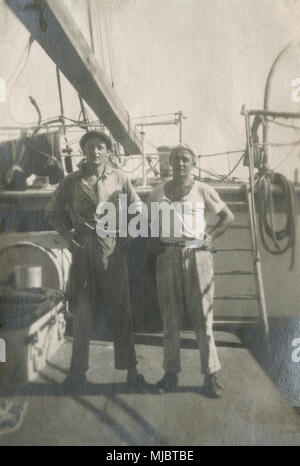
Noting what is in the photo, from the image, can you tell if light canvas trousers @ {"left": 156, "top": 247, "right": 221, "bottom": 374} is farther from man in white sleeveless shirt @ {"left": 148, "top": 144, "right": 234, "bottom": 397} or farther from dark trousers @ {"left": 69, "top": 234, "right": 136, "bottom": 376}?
dark trousers @ {"left": 69, "top": 234, "right": 136, "bottom": 376}

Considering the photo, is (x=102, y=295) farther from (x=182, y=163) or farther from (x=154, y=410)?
(x=182, y=163)

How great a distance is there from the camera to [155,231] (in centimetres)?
291

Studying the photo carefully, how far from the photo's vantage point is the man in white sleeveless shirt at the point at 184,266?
9.39 feet

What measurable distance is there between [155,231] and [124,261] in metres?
0.34

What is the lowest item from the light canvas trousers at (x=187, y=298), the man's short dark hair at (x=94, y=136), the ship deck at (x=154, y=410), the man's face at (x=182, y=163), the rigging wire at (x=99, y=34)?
the ship deck at (x=154, y=410)

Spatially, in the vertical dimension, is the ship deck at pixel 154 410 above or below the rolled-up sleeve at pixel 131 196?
below

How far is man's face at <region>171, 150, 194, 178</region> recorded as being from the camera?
9.32ft

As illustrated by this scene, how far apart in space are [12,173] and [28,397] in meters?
1.82

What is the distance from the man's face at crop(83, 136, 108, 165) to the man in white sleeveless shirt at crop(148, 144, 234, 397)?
54 centimetres

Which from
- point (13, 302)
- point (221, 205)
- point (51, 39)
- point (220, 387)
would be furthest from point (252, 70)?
point (13, 302)

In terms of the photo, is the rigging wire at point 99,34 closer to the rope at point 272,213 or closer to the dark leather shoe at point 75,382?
the rope at point 272,213

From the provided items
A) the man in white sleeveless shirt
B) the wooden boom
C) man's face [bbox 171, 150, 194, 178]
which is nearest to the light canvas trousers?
the man in white sleeveless shirt

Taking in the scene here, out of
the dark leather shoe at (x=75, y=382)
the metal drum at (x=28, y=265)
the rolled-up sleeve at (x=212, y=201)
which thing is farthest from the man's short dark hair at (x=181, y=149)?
the dark leather shoe at (x=75, y=382)

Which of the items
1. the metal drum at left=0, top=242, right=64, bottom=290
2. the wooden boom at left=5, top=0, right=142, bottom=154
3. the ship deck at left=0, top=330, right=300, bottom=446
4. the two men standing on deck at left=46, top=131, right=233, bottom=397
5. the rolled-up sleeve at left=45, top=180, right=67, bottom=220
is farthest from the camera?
the metal drum at left=0, top=242, right=64, bottom=290
